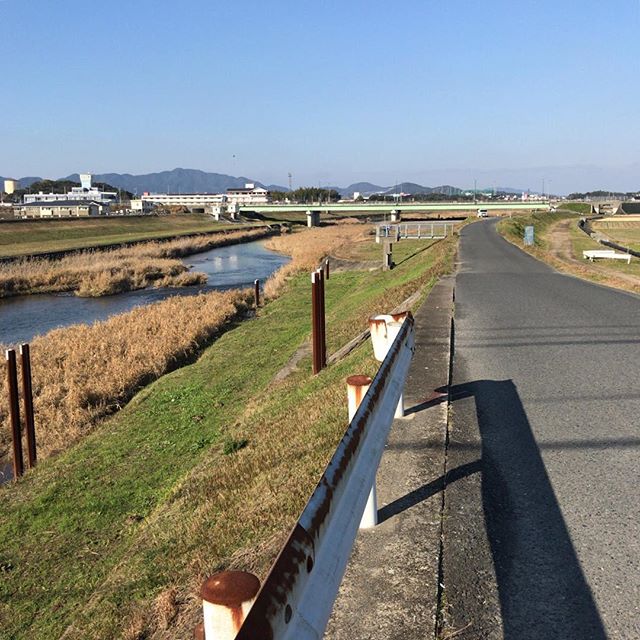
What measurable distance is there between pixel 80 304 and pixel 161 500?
78.5ft

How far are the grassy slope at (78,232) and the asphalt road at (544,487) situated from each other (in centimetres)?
4319

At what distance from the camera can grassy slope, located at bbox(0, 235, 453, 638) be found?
15.0 feet

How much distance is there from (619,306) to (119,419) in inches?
338

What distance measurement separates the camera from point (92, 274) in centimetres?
3594

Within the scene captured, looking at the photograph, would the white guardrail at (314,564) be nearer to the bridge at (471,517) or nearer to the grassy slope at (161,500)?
the bridge at (471,517)

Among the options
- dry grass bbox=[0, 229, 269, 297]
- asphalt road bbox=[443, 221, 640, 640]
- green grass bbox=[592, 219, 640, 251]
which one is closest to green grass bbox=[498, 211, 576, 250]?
green grass bbox=[592, 219, 640, 251]

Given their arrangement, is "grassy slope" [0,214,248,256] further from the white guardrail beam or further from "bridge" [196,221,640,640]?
the white guardrail beam

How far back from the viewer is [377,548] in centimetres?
323

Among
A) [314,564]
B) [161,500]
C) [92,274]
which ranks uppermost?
[314,564]

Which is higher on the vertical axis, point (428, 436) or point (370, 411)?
point (370, 411)

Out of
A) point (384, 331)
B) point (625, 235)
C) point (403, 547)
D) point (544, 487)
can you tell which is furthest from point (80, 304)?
point (625, 235)

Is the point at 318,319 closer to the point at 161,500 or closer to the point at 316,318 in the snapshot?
the point at 316,318

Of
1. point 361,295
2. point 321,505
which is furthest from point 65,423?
point 361,295

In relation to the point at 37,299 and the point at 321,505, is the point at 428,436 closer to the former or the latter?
the point at 321,505
